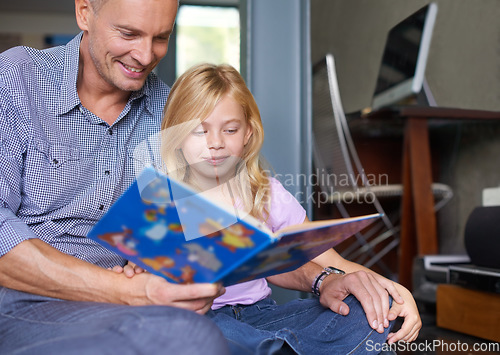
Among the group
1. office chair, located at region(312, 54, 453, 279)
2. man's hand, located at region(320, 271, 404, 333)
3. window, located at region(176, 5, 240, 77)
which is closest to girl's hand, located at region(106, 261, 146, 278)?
Result: man's hand, located at region(320, 271, 404, 333)

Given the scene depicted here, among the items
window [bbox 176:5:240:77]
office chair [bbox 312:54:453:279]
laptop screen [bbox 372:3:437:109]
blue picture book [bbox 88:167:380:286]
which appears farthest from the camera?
window [bbox 176:5:240:77]

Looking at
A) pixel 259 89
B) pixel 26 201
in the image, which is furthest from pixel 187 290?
pixel 259 89

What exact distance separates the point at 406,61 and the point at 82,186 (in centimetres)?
153

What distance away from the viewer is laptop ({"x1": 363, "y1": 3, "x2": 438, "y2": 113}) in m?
1.96

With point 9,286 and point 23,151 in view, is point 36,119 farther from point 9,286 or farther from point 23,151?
point 9,286

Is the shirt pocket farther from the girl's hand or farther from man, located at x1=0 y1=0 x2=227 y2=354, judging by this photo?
the girl's hand

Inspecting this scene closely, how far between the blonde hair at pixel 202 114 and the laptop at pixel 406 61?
100 centimetres

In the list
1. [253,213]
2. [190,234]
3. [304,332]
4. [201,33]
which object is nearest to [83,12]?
[253,213]

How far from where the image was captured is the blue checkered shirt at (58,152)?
3.25 ft

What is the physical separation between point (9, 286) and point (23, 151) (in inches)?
10.5

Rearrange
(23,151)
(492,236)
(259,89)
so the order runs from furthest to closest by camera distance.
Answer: (492,236) < (259,89) < (23,151)

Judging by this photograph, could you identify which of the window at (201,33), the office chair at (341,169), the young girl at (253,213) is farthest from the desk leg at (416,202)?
the young girl at (253,213)

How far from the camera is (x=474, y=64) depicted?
6.61 feet

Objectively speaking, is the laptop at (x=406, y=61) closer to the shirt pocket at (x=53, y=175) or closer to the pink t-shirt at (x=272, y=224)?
the pink t-shirt at (x=272, y=224)
